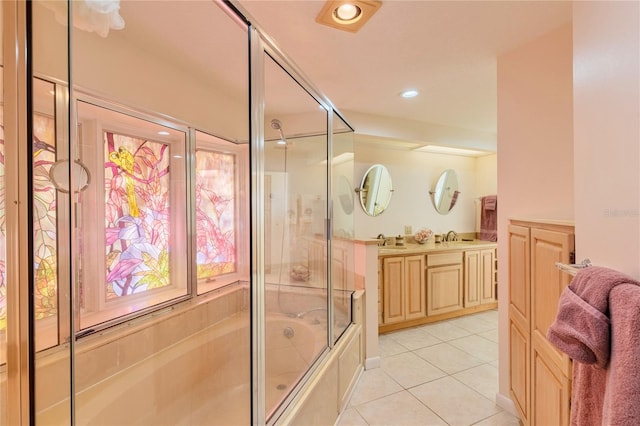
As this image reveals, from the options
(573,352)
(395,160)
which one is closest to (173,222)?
(573,352)

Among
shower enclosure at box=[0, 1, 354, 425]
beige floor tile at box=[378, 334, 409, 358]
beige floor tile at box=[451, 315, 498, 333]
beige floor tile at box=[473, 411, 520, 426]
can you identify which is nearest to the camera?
shower enclosure at box=[0, 1, 354, 425]

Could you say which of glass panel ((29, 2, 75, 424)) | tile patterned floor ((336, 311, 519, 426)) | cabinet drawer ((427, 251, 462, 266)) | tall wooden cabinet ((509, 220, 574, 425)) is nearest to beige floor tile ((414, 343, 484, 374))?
tile patterned floor ((336, 311, 519, 426))

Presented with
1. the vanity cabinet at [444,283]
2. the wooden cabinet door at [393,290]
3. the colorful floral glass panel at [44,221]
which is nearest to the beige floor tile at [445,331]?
the vanity cabinet at [444,283]

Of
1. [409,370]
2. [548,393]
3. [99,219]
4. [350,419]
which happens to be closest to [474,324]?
[409,370]

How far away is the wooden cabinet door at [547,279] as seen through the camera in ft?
3.77

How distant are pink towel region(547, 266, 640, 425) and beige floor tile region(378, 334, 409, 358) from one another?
83.7 inches

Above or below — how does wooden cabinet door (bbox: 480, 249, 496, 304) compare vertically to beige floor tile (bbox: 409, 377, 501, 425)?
above

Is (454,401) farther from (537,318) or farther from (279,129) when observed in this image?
(279,129)

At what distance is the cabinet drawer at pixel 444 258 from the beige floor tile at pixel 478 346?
31.8 inches

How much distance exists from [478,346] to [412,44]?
9.03ft

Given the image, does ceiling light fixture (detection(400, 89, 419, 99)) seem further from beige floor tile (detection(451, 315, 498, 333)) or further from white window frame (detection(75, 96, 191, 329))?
beige floor tile (detection(451, 315, 498, 333))

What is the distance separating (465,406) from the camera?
1.97m

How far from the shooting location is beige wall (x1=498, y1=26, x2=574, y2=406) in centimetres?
160

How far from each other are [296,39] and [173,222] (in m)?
1.46
